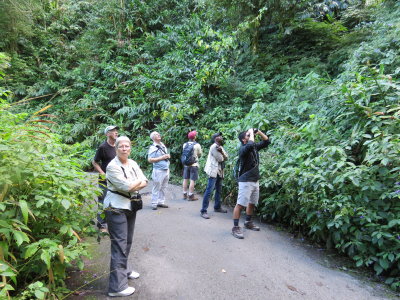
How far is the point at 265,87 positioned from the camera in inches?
373

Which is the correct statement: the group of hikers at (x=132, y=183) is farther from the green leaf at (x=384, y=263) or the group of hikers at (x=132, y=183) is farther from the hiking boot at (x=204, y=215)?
the green leaf at (x=384, y=263)

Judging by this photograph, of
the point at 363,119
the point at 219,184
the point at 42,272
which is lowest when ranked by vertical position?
the point at 42,272

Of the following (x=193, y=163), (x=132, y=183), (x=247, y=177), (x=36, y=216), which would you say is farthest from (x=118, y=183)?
(x=193, y=163)

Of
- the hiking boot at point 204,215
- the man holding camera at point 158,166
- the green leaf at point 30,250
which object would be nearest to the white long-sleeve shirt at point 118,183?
the green leaf at point 30,250

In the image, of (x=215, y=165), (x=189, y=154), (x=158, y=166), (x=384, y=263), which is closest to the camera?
(x=384, y=263)

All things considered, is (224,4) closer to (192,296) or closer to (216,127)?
(216,127)

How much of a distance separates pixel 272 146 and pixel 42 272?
573 cm

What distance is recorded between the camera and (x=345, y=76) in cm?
645

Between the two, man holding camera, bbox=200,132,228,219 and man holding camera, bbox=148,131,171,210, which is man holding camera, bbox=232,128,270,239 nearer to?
man holding camera, bbox=200,132,228,219

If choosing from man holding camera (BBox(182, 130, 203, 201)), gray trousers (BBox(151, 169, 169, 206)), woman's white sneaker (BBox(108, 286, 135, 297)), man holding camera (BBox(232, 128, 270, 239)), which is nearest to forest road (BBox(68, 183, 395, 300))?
woman's white sneaker (BBox(108, 286, 135, 297))

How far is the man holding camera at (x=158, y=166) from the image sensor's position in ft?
20.1

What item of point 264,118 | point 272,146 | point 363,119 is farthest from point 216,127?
point 363,119

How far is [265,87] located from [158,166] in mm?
5529

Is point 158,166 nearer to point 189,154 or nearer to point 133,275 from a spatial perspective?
point 189,154
